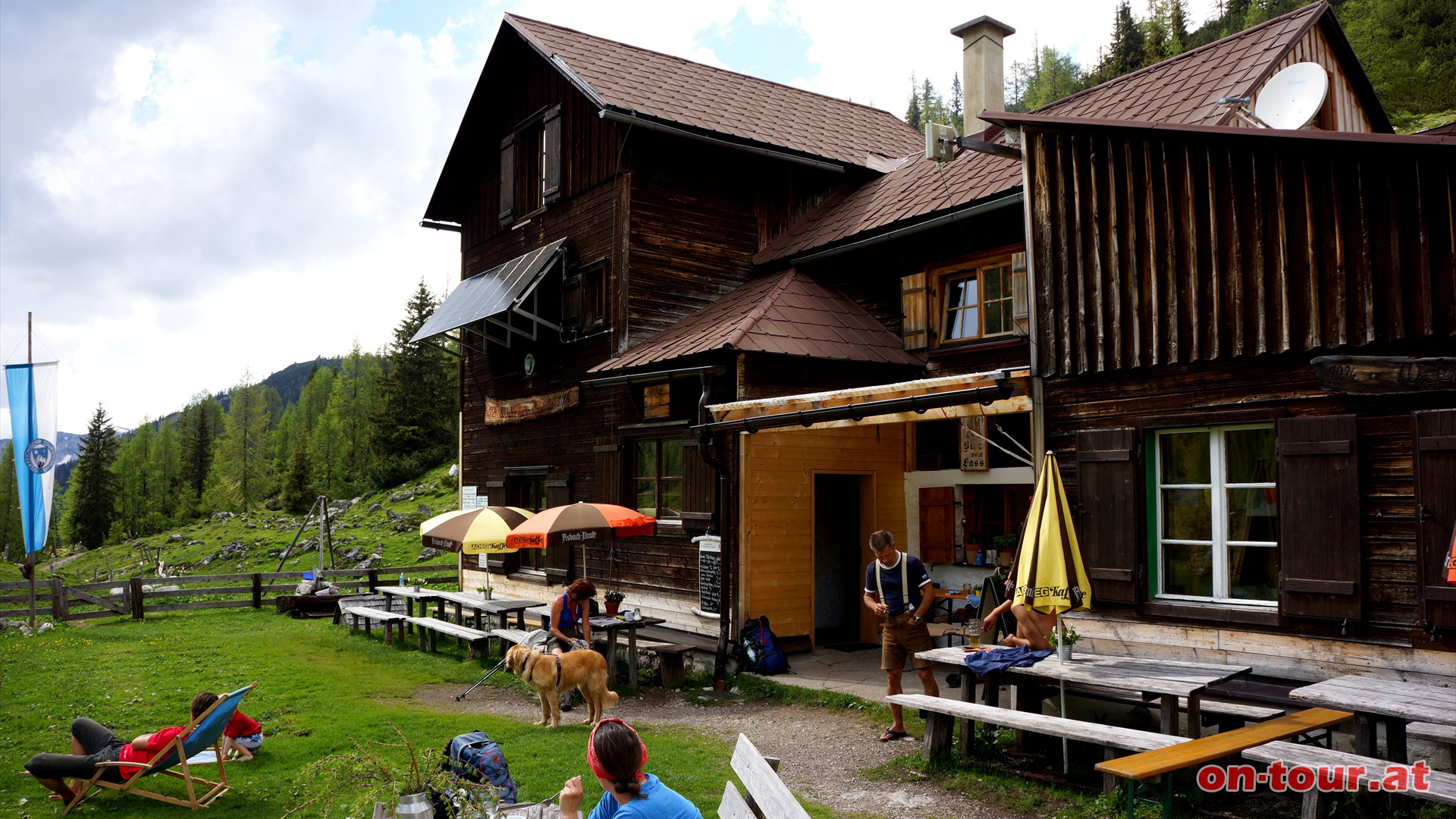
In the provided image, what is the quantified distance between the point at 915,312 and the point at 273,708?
9.10 metres

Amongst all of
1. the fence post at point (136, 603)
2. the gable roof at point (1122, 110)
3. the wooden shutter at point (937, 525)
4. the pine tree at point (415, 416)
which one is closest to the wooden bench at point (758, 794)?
the gable roof at point (1122, 110)

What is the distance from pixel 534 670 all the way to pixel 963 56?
1021 cm

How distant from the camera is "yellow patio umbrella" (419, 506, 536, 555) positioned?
11.9 metres

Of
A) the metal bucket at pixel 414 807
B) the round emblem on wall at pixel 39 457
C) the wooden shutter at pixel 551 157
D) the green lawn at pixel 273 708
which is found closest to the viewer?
the metal bucket at pixel 414 807

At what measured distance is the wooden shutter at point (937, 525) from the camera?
12750 millimetres

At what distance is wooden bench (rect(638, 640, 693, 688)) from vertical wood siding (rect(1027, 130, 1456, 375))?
5.40 m

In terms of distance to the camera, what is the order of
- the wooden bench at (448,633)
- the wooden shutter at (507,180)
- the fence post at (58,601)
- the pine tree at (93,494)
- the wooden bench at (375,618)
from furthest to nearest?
the pine tree at (93,494), the fence post at (58,601), the wooden shutter at (507,180), the wooden bench at (375,618), the wooden bench at (448,633)

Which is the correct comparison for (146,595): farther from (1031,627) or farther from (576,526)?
(1031,627)

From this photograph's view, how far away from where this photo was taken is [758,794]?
4.24 metres

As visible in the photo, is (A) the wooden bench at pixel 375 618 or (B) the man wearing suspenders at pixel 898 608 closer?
(B) the man wearing suspenders at pixel 898 608

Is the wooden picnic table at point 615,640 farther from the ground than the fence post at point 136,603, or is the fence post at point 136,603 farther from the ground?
the wooden picnic table at point 615,640

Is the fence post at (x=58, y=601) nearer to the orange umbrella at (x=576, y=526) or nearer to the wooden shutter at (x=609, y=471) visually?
the wooden shutter at (x=609, y=471)

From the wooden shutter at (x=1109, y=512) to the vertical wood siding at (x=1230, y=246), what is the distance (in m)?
0.70

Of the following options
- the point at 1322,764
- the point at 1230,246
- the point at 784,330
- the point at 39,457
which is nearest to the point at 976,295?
the point at 784,330
